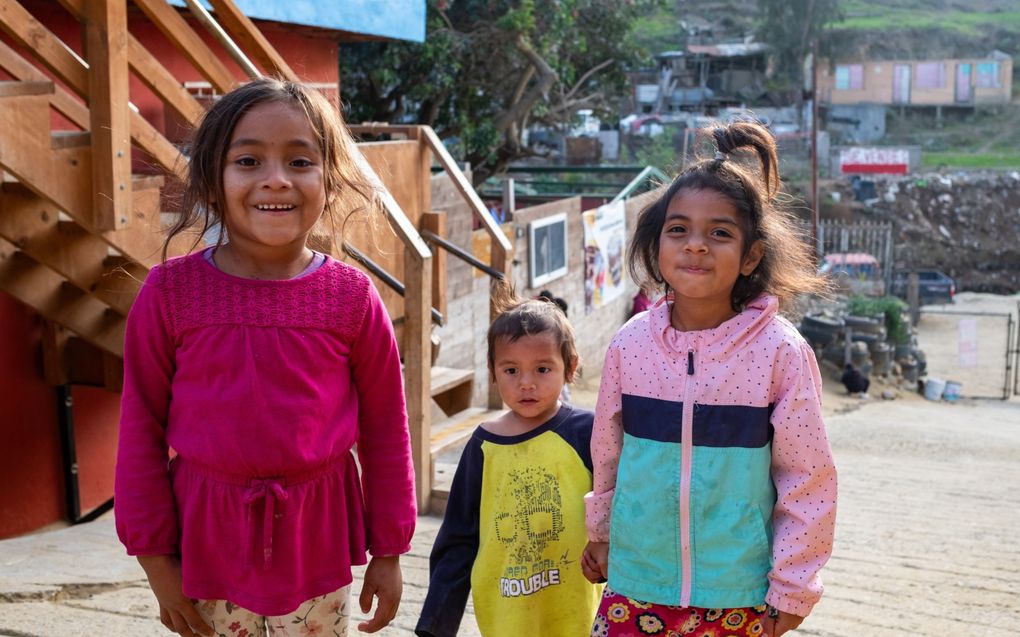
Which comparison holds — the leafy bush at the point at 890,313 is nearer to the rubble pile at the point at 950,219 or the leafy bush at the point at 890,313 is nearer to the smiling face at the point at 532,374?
the rubble pile at the point at 950,219

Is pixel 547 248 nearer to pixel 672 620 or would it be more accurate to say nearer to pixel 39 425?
pixel 39 425

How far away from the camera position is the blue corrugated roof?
26.1 feet

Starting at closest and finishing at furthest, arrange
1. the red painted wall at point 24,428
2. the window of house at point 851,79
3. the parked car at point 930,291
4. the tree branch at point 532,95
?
the red painted wall at point 24,428 → the tree branch at point 532,95 → the parked car at point 930,291 → the window of house at point 851,79

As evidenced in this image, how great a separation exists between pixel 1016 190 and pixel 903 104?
1935cm

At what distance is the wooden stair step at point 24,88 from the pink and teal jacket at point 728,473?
9.72 ft

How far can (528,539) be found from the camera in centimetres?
282

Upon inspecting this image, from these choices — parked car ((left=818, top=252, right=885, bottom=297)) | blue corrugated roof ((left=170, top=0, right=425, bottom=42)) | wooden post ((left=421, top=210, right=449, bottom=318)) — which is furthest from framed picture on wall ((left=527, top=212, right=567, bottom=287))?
parked car ((left=818, top=252, right=885, bottom=297))

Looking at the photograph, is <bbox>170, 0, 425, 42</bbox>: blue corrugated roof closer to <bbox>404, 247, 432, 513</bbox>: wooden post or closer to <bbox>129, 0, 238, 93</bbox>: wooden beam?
<bbox>129, 0, 238, 93</bbox>: wooden beam

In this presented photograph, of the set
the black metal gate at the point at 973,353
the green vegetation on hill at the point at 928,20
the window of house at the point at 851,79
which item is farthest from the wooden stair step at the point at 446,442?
the green vegetation on hill at the point at 928,20

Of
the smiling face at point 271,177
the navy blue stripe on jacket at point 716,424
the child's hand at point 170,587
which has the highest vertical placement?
the smiling face at point 271,177

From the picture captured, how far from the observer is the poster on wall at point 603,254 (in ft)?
51.4

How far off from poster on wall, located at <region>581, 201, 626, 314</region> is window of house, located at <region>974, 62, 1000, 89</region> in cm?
5237

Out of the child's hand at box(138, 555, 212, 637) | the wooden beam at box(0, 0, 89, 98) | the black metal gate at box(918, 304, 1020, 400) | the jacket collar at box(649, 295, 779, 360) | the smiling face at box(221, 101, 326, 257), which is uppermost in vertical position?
the wooden beam at box(0, 0, 89, 98)

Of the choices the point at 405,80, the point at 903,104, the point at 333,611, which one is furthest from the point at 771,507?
the point at 903,104
